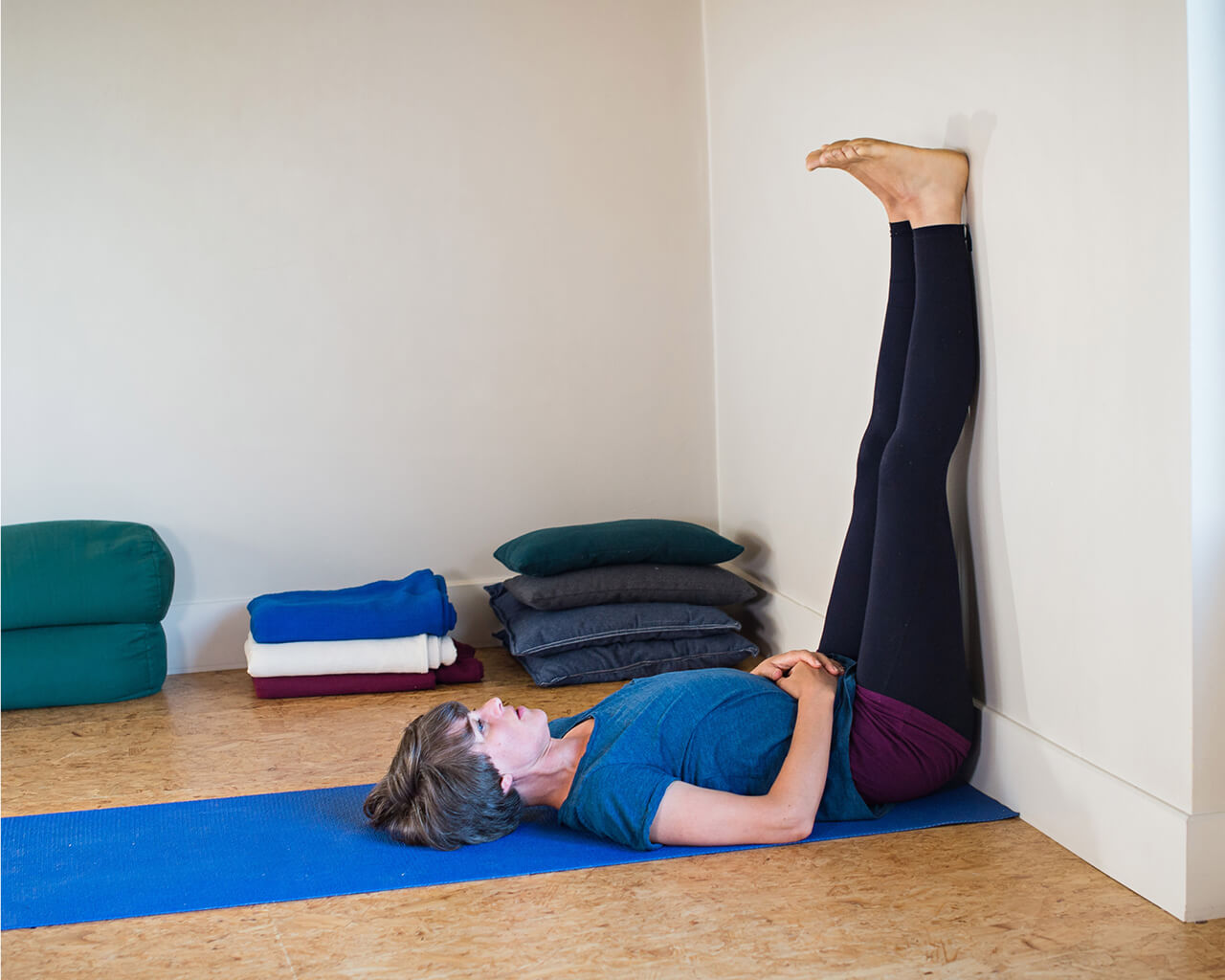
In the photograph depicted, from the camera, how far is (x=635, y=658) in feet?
11.3

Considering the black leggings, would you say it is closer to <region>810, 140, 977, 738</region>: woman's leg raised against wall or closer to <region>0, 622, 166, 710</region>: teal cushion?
<region>810, 140, 977, 738</region>: woman's leg raised against wall

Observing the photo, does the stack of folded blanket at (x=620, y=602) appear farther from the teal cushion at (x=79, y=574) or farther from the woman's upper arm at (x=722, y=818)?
the woman's upper arm at (x=722, y=818)

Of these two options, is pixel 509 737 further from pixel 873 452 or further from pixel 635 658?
pixel 635 658

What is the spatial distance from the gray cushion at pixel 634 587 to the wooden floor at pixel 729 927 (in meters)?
1.43

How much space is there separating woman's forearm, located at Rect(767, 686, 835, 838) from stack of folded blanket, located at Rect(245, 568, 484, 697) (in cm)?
147

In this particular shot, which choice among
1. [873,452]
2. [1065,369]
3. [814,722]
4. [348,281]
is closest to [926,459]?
[873,452]

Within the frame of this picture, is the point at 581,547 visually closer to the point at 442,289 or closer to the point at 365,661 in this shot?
the point at 365,661

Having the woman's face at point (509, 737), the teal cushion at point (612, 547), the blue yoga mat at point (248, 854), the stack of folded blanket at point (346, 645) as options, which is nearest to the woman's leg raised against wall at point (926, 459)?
the blue yoga mat at point (248, 854)

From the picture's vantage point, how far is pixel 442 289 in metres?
3.81

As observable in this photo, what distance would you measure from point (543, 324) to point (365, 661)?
1.32 meters

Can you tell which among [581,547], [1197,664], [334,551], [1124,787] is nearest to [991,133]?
[1197,664]

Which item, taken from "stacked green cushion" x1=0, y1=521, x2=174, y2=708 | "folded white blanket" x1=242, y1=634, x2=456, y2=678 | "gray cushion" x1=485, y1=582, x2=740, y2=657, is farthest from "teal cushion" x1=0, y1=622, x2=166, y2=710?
"gray cushion" x1=485, y1=582, x2=740, y2=657

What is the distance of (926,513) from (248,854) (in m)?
1.49

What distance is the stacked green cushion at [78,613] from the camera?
322 centimetres
